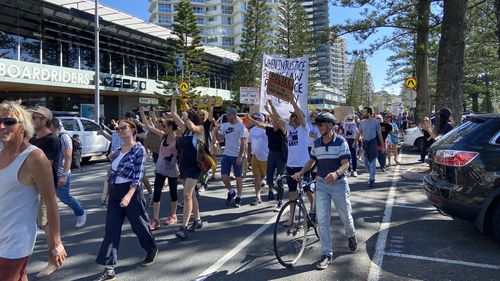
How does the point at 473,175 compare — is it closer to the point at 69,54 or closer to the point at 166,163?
the point at 166,163

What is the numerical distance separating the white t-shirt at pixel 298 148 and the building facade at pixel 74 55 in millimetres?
15592

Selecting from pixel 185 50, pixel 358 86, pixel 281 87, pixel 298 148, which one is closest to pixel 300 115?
pixel 298 148

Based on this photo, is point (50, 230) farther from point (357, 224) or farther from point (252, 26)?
point (252, 26)

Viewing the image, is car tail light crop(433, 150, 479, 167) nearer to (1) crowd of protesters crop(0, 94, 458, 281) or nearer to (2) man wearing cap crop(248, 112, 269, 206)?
(1) crowd of protesters crop(0, 94, 458, 281)

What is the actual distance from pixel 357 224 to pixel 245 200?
2751mm

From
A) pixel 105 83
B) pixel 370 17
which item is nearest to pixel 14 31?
pixel 105 83

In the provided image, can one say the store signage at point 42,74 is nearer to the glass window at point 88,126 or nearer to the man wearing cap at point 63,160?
the glass window at point 88,126

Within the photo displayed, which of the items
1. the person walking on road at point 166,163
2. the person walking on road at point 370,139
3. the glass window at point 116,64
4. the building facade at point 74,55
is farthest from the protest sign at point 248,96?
the glass window at point 116,64

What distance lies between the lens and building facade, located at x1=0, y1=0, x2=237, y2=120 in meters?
26.0

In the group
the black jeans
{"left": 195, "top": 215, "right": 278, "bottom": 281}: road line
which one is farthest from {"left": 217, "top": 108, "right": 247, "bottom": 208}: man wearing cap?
the black jeans

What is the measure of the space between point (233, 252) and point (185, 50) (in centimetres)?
3572

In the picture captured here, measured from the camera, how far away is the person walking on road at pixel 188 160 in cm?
604

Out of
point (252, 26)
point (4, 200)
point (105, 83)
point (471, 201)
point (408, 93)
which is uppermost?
point (252, 26)

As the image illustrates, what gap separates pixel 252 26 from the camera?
165 feet
